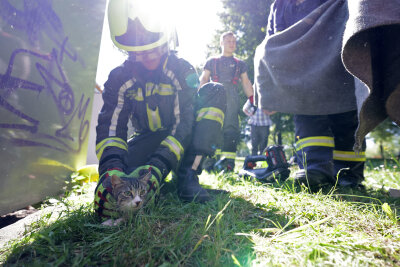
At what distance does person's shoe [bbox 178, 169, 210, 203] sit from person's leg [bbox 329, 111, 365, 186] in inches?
50.3

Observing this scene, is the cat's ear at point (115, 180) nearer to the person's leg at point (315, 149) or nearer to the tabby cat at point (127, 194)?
the tabby cat at point (127, 194)

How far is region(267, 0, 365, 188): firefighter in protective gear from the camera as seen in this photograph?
1.71 meters

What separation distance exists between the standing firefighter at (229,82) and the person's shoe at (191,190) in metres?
1.91

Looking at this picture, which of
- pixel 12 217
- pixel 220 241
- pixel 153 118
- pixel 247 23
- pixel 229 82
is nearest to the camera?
pixel 220 241

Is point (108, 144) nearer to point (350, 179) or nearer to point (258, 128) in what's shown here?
point (350, 179)

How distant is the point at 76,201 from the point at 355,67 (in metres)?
1.97

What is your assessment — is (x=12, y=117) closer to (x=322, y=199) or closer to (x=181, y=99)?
(x=181, y=99)

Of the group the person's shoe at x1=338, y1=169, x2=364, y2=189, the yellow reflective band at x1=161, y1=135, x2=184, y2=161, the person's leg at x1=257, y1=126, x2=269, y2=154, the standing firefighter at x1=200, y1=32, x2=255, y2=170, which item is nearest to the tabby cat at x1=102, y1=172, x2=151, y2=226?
the yellow reflective band at x1=161, y1=135, x2=184, y2=161

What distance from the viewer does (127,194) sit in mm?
1146

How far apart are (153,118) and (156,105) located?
0.14 metres

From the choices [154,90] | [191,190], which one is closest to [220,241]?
[191,190]

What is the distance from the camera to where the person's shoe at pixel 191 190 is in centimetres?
147

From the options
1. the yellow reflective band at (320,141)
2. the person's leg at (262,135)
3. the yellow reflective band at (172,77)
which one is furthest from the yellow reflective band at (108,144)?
the person's leg at (262,135)

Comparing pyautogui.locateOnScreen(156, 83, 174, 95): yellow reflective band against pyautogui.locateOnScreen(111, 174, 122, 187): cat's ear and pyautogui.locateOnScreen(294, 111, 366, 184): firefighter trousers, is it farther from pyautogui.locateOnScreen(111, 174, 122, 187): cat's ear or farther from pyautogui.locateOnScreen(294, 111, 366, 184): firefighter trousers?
pyautogui.locateOnScreen(294, 111, 366, 184): firefighter trousers
